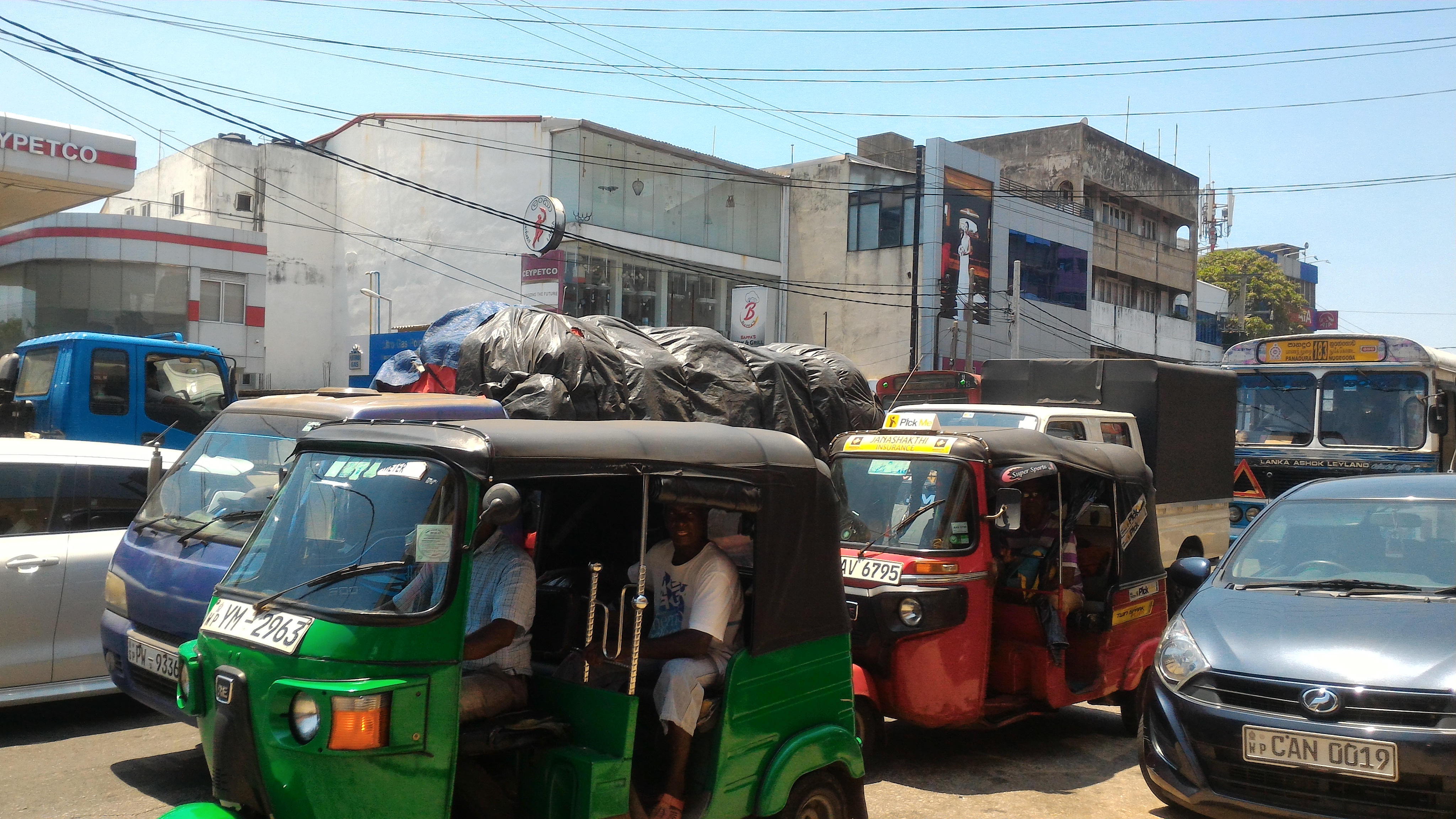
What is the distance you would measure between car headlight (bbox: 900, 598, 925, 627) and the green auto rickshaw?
1520 millimetres

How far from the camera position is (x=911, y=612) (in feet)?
20.2

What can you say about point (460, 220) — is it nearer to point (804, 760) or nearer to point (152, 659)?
→ point (152, 659)

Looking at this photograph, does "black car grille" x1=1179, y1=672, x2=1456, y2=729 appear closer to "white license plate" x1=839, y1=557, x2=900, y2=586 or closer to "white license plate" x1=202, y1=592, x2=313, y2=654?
"white license plate" x1=839, y1=557, x2=900, y2=586

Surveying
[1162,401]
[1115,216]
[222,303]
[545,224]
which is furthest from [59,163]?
[1115,216]

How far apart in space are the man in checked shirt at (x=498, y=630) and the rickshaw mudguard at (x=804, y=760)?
1012mm

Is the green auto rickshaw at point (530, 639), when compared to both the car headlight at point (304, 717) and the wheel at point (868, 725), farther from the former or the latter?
the wheel at point (868, 725)

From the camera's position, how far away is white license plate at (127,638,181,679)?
5297 mm

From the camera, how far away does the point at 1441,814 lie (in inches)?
171

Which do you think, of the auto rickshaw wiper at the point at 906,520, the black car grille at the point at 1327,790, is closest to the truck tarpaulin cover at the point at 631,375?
the auto rickshaw wiper at the point at 906,520

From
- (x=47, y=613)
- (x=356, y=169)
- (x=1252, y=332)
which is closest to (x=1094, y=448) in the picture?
(x=47, y=613)

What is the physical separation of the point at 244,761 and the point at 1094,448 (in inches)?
228

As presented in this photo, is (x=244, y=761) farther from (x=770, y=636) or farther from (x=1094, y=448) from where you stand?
(x=1094, y=448)

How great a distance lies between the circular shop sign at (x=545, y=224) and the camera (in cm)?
2831

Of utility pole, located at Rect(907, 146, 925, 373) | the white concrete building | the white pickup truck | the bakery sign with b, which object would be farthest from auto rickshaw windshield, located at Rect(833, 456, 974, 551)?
the bakery sign with b
